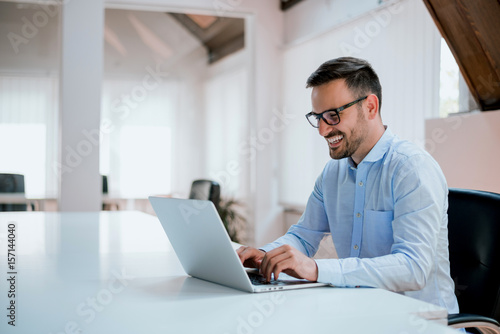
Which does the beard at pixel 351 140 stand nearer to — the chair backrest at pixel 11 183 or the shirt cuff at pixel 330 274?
the shirt cuff at pixel 330 274

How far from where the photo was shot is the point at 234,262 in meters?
1.27

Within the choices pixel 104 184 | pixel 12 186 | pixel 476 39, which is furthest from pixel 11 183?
pixel 476 39

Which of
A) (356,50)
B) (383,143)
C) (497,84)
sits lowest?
(383,143)

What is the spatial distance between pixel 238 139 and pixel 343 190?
4.66 m

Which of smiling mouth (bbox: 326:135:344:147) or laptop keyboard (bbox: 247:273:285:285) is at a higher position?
smiling mouth (bbox: 326:135:344:147)

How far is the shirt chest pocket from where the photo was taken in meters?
1.71

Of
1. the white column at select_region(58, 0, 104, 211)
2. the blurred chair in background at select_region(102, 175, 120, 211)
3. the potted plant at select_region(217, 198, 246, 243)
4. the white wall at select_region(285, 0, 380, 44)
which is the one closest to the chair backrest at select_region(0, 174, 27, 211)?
the white column at select_region(58, 0, 104, 211)

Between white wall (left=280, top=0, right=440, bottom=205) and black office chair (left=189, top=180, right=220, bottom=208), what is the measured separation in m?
1.36

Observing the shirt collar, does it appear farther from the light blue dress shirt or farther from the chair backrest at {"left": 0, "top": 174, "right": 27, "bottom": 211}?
the chair backrest at {"left": 0, "top": 174, "right": 27, "bottom": 211}

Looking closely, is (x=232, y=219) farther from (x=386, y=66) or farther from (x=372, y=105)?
(x=372, y=105)

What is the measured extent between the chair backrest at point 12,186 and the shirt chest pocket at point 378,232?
429cm

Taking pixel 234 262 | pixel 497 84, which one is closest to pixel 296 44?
pixel 497 84

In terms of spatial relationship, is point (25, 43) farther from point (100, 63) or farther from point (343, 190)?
point (343, 190)

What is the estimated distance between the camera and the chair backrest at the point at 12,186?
17.2 ft
